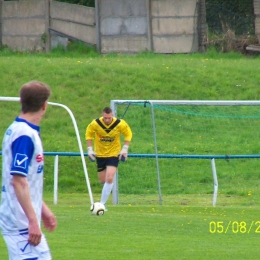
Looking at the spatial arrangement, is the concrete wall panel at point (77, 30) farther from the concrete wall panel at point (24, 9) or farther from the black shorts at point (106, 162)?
the black shorts at point (106, 162)

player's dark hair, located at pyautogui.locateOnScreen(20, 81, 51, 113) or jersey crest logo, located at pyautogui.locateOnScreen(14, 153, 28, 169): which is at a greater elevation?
player's dark hair, located at pyautogui.locateOnScreen(20, 81, 51, 113)

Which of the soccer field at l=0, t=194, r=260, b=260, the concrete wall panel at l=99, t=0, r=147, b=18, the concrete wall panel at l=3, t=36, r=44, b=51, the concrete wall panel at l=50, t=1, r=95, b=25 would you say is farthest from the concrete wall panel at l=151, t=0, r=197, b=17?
the soccer field at l=0, t=194, r=260, b=260

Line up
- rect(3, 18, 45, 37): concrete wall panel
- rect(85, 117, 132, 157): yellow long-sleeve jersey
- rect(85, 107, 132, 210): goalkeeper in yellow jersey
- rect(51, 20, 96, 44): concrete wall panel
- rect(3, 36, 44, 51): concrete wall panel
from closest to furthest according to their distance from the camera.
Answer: rect(85, 107, 132, 210): goalkeeper in yellow jersey < rect(85, 117, 132, 157): yellow long-sleeve jersey < rect(3, 18, 45, 37): concrete wall panel < rect(51, 20, 96, 44): concrete wall panel < rect(3, 36, 44, 51): concrete wall panel

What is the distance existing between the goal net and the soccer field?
2.53 metres

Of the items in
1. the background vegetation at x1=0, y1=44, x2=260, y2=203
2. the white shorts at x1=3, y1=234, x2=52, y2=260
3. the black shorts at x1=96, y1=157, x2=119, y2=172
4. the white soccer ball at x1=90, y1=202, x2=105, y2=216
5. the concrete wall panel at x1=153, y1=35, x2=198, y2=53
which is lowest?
the white soccer ball at x1=90, y1=202, x2=105, y2=216

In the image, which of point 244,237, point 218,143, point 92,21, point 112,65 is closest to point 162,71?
point 112,65

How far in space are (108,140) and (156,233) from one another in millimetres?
3449

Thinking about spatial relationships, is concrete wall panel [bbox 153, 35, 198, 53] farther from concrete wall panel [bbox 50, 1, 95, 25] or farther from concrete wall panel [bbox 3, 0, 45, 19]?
concrete wall panel [bbox 3, 0, 45, 19]

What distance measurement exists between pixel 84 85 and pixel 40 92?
1645 centimetres

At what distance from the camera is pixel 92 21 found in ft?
76.1

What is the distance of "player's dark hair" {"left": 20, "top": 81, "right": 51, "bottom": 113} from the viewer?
4227 mm

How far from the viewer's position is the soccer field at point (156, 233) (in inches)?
296

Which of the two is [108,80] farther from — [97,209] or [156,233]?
[156,233]
